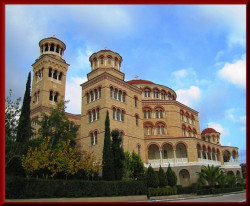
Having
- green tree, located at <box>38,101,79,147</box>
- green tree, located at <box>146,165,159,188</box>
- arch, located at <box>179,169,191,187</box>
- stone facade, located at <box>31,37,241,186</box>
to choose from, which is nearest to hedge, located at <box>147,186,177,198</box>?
green tree, located at <box>146,165,159,188</box>

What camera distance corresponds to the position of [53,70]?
131ft

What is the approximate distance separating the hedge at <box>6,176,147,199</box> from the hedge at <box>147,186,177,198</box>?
80.1 inches

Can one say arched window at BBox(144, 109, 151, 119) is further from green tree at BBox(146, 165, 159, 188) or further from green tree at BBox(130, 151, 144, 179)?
green tree at BBox(146, 165, 159, 188)

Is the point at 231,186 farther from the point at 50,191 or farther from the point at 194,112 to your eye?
the point at 50,191

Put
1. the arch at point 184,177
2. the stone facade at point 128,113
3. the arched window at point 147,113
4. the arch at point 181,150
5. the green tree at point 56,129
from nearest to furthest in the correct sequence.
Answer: the green tree at point 56,129 < the stone facade at point 128,113 < the arch at point 184,177 < the arch at point 181,150 < the arched window at point 147,113

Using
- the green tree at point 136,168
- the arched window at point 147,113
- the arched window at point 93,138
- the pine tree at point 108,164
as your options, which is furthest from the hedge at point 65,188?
the arched window at point 147,113

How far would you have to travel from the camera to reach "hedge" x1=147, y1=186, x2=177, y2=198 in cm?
2495

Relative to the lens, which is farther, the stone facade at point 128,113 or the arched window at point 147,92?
the arched window at point 147,92

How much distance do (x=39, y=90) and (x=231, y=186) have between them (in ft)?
102

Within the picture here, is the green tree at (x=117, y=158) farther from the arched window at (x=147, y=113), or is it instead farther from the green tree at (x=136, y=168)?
the arched window at (x=147, y=113)

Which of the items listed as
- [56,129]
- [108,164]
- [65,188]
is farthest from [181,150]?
[65,188]

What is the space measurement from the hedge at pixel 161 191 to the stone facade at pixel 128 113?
5.89m

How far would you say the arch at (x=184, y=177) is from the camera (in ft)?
108

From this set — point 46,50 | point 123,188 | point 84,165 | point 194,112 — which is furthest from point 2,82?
point 194,112
